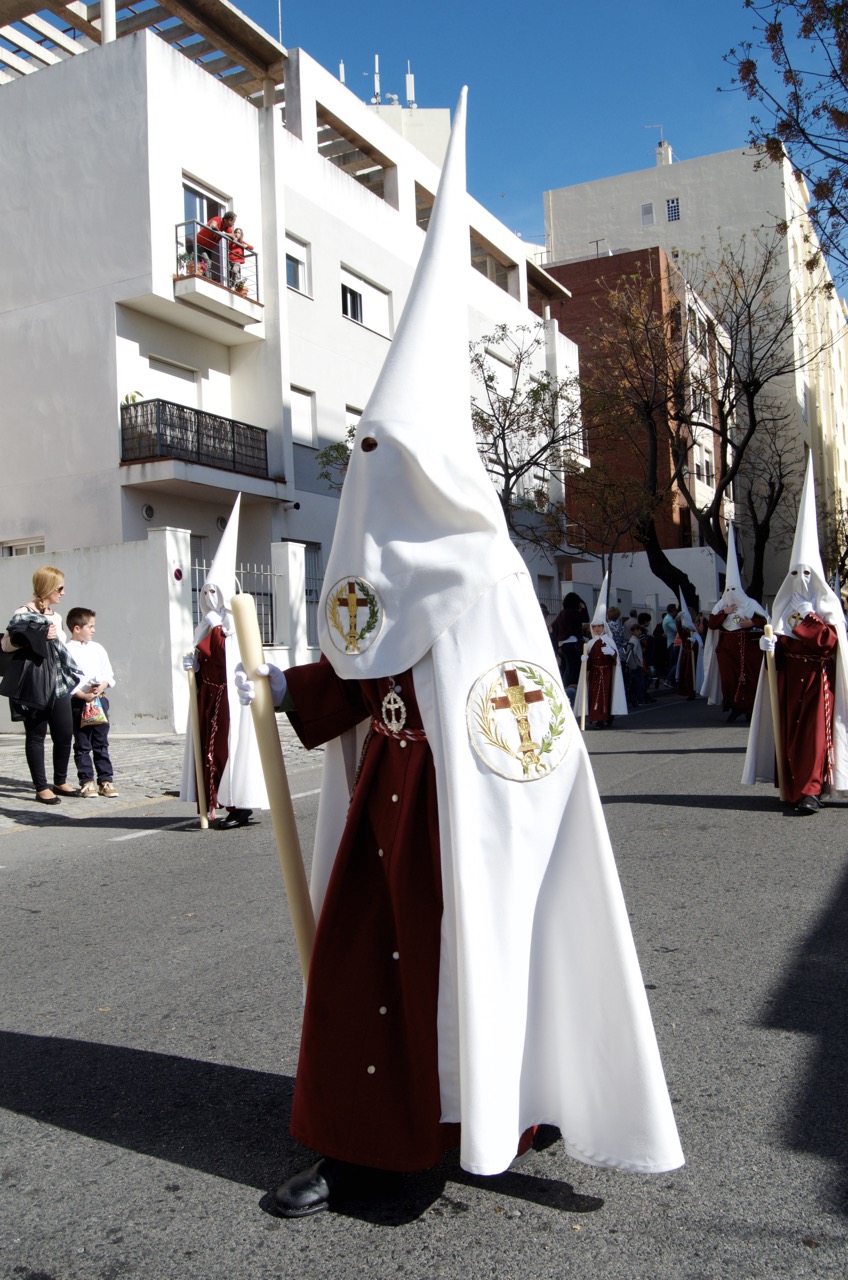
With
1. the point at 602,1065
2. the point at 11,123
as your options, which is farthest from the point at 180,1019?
the point at 11,123

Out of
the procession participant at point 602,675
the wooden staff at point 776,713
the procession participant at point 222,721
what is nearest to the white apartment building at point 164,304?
the procession participant at point 602,675

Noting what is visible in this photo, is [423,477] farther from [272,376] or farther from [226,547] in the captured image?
[272,376]

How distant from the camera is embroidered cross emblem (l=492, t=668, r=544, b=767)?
114 inches

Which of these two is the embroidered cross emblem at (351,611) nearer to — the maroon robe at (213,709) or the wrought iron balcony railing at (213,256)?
the maroon robe at (213,709)

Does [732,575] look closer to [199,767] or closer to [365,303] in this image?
[199,767]

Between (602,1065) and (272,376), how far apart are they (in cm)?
2223

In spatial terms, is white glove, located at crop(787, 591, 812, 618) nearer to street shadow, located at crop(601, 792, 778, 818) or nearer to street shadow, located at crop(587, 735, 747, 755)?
street shadow, located at crop(601, 792, 778, 818)

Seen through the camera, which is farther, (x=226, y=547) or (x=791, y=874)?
(x=226, y=547)

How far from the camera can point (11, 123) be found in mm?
22078

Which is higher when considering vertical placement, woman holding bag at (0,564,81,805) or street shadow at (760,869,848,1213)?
woman holding bag at (0,564,81,805)

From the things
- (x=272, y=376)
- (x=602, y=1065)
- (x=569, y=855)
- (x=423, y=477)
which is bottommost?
(x=602, y=1065)

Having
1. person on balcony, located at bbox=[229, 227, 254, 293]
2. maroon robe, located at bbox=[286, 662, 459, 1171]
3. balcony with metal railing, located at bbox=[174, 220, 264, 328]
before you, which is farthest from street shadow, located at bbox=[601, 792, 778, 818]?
person on balcony, located at bbox=[229, 227, 254, 293]

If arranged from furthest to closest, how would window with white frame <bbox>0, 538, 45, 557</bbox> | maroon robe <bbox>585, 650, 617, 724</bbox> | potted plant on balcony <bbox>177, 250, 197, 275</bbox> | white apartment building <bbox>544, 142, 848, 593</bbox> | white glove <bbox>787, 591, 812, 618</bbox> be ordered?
white apartment building <bbox>544, 142, 848, 593</bbox>
window with white frame <bbox>0, 538, 45, 557</bbox>
potted plant on balcony <bbox>177, 250, 197, 275</bbox>
maroon robe <bbox>585, 650, 617, 724</bbox>
white glove <bbox>787, 591, 812, 618</bbox>

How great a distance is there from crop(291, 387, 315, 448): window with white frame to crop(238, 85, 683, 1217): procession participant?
22056 mm
